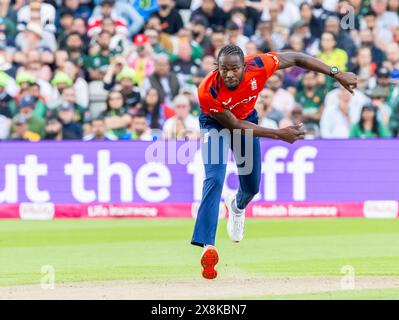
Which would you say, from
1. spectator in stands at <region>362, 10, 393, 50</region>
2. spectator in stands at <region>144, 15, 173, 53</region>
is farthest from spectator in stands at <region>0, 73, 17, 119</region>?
spectator in stands at <region>362, 10, 393, 50</region>

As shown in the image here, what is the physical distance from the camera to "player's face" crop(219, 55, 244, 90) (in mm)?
9391

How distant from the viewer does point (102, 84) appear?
1852cm

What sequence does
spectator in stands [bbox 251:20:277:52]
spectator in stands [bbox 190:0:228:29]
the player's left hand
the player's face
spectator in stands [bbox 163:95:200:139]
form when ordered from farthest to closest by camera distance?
spectator in stands [bbox 190:0:228:29], spectator in stands [bbox 251:20:277:52], spectator in stands [bbox 163:95:200:139], the player's left hand, the player's face

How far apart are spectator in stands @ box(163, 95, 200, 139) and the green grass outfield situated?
1.49 m

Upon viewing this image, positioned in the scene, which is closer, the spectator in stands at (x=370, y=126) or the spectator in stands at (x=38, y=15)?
the spectator in stands at (x=370, y=126)

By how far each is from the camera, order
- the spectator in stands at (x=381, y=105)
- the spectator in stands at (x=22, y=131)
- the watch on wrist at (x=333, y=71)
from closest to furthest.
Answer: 1. the watch on wrist at (x=333, y=71)
2. the spectator in stands at (x=381, y=105)
3. the spectator in stands at (x=22, y=131)

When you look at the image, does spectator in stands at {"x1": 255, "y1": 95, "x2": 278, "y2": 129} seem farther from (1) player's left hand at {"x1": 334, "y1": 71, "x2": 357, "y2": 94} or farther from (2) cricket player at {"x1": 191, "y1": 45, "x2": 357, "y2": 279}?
(1) player's left hand at {"x1": 334, "y1": 71, "x2": 357, "y2": 94}

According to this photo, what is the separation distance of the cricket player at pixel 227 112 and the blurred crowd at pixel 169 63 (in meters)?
6.93

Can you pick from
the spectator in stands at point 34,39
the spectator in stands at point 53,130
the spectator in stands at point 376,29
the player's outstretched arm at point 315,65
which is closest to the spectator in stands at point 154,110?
the spectator in stands at point 53,130

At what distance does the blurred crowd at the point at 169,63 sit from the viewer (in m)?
17.6

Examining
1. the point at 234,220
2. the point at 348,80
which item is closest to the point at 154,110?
the point at 234,220

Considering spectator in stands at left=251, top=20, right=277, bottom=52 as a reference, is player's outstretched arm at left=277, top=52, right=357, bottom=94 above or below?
below

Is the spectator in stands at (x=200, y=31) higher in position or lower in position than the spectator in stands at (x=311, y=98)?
higher

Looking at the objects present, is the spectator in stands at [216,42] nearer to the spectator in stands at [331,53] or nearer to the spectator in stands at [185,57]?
the spectator in stands at [185,57]
